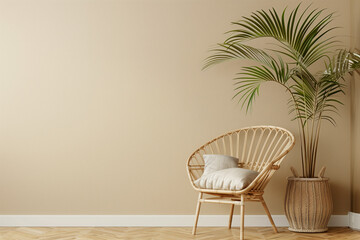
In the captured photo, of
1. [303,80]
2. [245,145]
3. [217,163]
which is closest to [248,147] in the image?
[245,145]

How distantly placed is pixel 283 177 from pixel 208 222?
2.33 ft

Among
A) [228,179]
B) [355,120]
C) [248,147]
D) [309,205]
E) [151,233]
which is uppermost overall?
[355,120]

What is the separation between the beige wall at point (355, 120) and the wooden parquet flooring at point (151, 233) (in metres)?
0.29

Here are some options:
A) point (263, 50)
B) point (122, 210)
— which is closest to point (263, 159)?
point (263, 50)

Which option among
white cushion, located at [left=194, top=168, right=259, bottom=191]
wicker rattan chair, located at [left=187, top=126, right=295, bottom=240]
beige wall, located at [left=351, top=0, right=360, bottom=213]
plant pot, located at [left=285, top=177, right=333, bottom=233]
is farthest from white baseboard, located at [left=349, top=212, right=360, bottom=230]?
white cushion, located at [left=194, top=168, right=259, bottom=191]

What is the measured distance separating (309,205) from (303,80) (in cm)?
93

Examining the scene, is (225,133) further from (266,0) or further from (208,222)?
(266,0)

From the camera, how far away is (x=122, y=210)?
3852 mm

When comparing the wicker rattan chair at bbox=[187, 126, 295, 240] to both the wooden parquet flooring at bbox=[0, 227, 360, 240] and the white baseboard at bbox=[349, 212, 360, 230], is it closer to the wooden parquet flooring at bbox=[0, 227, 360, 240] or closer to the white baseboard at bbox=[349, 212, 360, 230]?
the wooden parquet flooring at bbox=[0, 227, 360, 240]

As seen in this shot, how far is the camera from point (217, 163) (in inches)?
137

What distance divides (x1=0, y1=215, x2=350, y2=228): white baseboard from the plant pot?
36 cm

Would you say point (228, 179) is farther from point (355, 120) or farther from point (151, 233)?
point (355, 120)

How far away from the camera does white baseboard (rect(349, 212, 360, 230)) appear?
3647 millimetres

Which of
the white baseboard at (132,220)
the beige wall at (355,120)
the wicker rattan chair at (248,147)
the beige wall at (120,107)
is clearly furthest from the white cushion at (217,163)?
the beige wall at (355,120)
